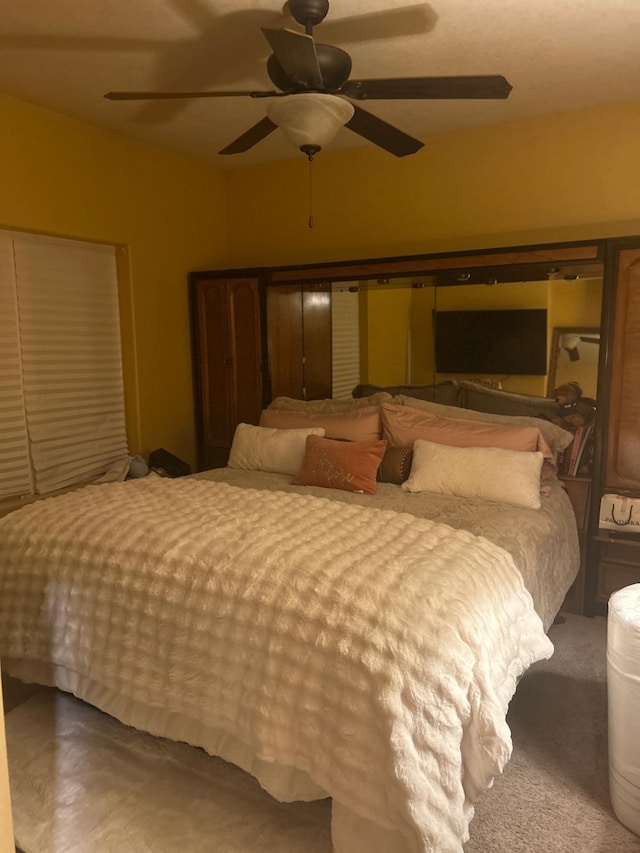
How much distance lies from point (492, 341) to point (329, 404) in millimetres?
1035

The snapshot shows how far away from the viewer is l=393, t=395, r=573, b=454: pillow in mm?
3088

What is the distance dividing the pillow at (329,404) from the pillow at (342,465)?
18.8 inches

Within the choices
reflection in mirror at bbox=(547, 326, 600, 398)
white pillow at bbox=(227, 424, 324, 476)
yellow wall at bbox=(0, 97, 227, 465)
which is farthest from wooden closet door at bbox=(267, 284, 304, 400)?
reflection in mirror at bbox=(547, 326, 600, 398)

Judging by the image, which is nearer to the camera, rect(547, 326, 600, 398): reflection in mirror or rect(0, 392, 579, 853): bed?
rect(0, 392, 579, 853): bed

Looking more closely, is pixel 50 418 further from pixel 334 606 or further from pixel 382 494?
pixel 334 606

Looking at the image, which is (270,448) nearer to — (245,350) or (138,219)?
(245,350)

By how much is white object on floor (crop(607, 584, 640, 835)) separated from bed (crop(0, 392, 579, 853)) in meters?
0.25

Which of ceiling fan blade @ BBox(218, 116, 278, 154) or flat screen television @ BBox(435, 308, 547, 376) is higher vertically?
ceiling fan blade @ BBox(218, 116, 278, 154)

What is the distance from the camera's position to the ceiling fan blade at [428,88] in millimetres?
1824

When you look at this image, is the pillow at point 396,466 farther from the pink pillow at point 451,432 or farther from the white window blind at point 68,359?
the white window blind at point 68,359

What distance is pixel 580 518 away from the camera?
10.2 feet

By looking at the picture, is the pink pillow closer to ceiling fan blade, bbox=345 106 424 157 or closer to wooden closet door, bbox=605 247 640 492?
wooden closet door, bbox=605 247 640 492

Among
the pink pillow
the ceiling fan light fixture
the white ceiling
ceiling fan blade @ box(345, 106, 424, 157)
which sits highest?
the white ceiling

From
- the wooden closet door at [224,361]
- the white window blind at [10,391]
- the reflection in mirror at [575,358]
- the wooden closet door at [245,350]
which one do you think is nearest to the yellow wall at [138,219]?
the wooden closet door at [224,361]
